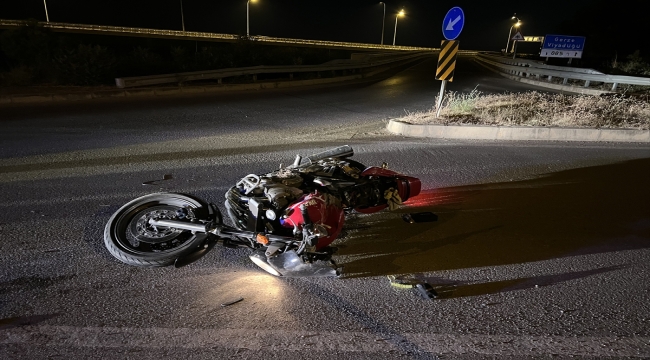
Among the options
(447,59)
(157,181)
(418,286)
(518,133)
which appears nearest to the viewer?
(418,286)

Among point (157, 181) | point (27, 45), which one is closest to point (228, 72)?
point (27, 45)

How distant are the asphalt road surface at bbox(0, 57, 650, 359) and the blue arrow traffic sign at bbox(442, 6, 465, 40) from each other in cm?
356

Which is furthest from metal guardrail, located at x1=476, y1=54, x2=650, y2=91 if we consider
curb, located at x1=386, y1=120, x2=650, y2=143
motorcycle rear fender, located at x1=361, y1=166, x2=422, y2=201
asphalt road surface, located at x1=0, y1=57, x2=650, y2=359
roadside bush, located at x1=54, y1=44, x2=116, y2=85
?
roadside bush, located at x1=54, y1=44, x2=116, y2=85

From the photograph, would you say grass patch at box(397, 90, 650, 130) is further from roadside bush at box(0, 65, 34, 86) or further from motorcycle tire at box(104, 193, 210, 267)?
roadside bush at box(0, 65, 34, 86)

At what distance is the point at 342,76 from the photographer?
76.7 feet

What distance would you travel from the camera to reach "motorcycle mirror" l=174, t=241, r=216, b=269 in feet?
11.9

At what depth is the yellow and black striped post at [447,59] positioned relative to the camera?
9.87 m

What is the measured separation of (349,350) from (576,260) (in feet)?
9.07

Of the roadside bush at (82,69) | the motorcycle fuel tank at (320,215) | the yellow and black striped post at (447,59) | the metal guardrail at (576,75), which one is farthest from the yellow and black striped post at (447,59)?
the roadside bush at (82,69)

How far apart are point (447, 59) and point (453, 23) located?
0.89 meters

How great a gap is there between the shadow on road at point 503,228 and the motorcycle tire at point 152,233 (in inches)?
60.1

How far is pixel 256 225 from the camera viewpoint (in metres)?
3.75

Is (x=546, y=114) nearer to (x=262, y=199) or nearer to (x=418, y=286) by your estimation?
(x=418, y=286)

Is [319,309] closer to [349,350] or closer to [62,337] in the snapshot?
[349,350]
